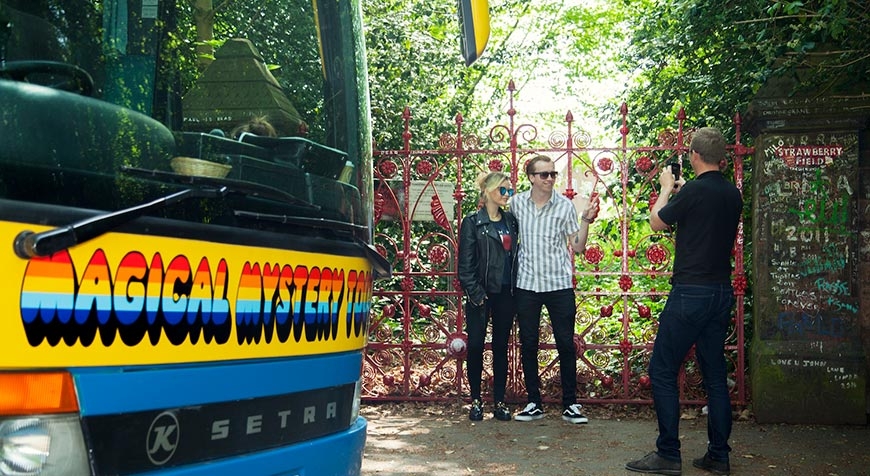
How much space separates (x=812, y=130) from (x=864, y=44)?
28.2 inches

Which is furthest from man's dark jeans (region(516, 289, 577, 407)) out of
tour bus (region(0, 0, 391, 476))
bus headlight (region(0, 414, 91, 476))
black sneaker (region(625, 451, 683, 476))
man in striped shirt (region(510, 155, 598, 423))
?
bus headlight (region(0, 414, 91, 476))

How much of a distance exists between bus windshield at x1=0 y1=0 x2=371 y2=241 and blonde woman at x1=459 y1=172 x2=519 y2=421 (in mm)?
3485

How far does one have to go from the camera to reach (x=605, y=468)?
585cm

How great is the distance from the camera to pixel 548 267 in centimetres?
A: 707

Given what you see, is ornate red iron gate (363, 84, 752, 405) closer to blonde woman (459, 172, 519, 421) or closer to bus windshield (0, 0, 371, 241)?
blonde woman (459, 172, 519, 421)

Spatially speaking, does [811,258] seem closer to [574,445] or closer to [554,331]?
[554,331]

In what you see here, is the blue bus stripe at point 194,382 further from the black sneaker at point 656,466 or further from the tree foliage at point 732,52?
the tree foliage at point 732,52

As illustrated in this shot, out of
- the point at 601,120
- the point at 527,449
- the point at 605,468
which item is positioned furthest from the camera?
the point at 601,120

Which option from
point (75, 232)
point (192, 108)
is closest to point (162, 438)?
point (75, 232)

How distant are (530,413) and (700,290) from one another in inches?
92.1

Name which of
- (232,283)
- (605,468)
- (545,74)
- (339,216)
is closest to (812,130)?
(605,468)

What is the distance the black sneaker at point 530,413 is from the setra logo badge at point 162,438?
16.4ft

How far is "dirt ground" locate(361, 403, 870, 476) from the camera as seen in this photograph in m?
5.84

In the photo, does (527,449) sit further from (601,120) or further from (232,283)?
(601,120)
